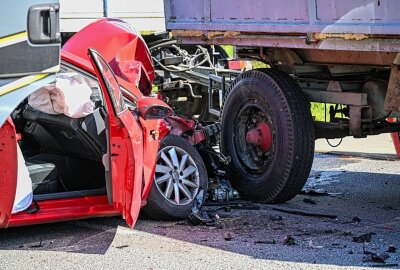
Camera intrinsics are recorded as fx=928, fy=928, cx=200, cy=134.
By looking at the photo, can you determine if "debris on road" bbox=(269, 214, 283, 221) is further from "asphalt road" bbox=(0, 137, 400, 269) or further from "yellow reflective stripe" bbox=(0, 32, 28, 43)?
"yellow reflective stripe" bbox=(0, 32, 28, 43)

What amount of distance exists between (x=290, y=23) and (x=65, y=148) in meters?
2.40

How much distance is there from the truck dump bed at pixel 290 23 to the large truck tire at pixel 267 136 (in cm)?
51

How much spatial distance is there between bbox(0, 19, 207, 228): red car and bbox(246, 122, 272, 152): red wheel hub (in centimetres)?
112

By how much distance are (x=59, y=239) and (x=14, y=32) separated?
2617mm

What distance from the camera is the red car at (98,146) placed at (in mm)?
7238

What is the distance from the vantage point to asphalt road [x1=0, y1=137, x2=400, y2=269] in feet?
22.7

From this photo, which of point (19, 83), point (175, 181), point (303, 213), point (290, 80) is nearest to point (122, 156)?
point (175, 181)

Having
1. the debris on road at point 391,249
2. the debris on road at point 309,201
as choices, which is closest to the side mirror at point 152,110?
the debris on road at point 391,249

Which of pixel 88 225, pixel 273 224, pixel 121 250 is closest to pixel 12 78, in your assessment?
pixel 121 250

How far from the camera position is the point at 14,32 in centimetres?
555

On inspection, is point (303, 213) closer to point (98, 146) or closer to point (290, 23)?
point (290, 23)

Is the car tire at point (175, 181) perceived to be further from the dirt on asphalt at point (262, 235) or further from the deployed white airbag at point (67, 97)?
the deployed white airbag at point (67, 97)

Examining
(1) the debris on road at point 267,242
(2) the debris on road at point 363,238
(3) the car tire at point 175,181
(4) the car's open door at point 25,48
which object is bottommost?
(2) the debris on road at point 363,238

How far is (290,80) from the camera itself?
31.3 ft
